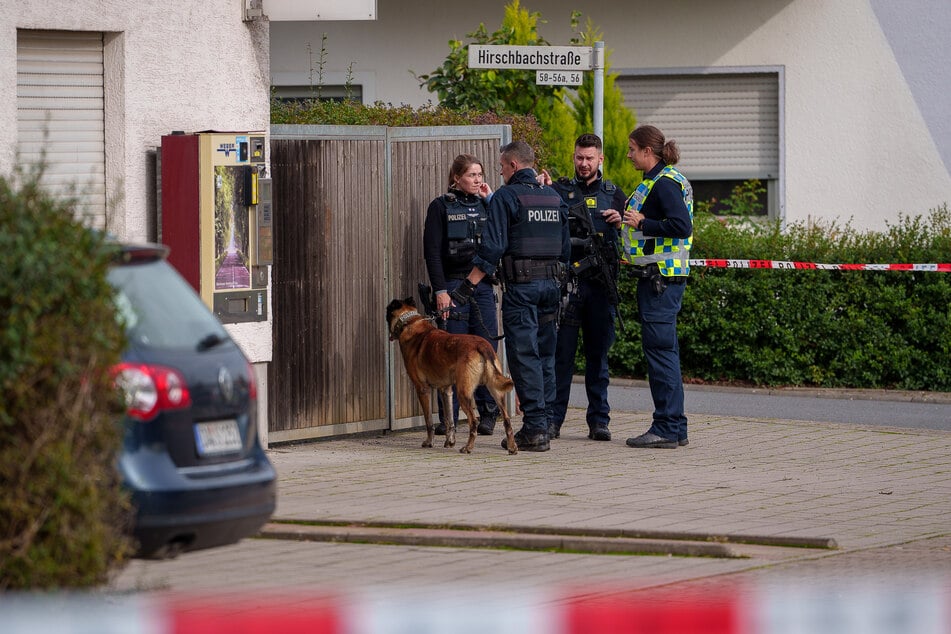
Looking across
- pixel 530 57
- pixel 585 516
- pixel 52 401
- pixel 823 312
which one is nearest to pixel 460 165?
pixel 530 57

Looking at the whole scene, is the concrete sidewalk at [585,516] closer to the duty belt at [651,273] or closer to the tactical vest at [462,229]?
the duty belt at [651,273]

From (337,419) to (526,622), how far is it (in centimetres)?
727

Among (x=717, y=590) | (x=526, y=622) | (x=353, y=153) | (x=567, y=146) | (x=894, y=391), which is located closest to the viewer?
(x=526, y=622)

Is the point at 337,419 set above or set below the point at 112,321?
below

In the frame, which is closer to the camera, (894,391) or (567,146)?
(894,391)

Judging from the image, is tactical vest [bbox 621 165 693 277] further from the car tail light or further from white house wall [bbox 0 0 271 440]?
the car tail light

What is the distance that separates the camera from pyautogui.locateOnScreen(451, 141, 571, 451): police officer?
11.0 metres

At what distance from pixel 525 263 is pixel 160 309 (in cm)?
491

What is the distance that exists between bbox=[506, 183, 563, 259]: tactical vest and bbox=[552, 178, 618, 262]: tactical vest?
1.71 ft

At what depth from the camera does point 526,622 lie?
4738 mm

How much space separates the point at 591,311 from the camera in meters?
11.8

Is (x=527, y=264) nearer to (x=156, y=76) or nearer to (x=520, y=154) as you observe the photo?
(x=520, y=154)

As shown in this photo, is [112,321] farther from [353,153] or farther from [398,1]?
[398,1]

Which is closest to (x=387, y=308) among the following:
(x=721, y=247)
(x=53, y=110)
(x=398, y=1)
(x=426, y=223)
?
(x=426, y=223)
